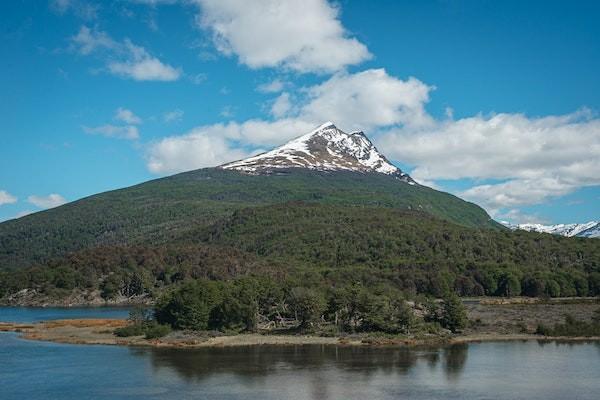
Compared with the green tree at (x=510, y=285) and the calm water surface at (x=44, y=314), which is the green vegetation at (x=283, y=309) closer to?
the calm water surface at (x=44, y=314)

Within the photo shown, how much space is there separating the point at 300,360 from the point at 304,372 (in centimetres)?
760

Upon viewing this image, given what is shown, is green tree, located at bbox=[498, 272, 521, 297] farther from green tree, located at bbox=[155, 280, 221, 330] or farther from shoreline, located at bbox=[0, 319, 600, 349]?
green tree, located at bbox=[155, 280, 221, 330]

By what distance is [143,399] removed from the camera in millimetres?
55250

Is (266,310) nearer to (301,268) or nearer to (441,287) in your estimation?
(441,287)

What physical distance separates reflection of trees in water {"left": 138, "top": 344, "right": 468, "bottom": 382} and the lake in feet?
0.34

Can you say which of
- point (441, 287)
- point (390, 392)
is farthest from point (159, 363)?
point (441, 287)

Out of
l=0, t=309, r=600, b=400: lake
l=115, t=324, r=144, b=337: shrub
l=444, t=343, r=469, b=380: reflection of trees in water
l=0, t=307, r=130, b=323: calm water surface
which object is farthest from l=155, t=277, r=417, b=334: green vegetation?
l=0, t=307, r=130, b=323: calm water surface

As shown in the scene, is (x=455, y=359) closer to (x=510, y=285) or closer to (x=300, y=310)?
(x=300, y=310)

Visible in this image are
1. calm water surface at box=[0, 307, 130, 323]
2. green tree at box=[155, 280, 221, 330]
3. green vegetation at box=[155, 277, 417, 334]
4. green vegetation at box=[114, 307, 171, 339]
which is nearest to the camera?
green vegetation at box=[114, 307, 171, 339]

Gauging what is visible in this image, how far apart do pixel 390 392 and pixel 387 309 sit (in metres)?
36.0

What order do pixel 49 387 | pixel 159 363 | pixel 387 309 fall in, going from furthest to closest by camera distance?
pixel 387 309, pixel 159 363, pixel 49 387

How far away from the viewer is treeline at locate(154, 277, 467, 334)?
3656 inches

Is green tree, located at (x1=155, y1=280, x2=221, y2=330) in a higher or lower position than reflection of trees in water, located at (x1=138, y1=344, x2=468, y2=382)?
higher

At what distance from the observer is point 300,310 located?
314 feet
